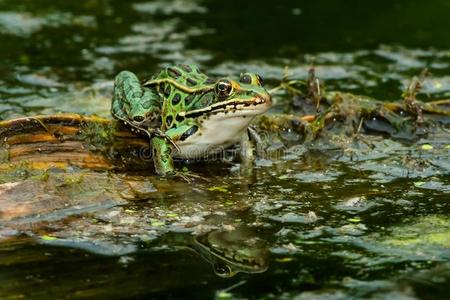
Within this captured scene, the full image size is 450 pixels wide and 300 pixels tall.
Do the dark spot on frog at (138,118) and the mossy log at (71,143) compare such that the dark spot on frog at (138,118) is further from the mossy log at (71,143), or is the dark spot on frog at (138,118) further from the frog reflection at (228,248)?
the frog reflection at (228,248)

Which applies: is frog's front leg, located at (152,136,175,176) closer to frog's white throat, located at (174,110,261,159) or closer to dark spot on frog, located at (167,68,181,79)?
frog's white throat, located at (174,110,261,159)

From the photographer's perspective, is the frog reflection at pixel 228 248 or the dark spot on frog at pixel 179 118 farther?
the dark spot on frog at pixel 179 118

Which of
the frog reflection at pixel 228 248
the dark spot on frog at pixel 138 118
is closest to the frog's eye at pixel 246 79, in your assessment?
the dark spot on frog at pixel 138 118

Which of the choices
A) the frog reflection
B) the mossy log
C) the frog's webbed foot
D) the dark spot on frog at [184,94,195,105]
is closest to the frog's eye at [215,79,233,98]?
the dark spot on frog at [184,94,195,105]

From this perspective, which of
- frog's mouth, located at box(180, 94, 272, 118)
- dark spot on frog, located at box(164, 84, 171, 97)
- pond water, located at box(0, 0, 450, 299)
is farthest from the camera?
dark spot on frog, located at box(164, 84, 171, 97)

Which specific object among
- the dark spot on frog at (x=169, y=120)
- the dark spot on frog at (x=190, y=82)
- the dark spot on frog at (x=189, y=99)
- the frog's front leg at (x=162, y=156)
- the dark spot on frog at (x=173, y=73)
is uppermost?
the dark spot on frog at (x=173, y=73)

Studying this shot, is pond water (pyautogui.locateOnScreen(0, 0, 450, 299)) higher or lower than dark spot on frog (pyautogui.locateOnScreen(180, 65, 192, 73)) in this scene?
lower
